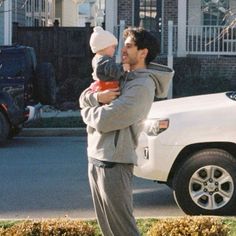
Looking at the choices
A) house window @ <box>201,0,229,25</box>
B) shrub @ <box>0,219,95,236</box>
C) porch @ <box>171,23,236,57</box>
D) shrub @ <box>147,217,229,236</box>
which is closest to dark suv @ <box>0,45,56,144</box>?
shrub @ <box>0,219,95,236</box>

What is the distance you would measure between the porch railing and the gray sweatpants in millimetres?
18252

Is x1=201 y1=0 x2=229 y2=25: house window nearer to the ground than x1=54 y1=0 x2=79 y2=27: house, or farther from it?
nearer to the ground

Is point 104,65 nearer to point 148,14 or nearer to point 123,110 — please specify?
point 123,110

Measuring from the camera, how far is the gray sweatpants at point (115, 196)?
4406mm

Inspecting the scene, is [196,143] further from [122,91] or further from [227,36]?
[227,36]

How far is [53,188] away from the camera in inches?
363

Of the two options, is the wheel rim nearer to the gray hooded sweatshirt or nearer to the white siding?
the gray hooded sweatshirt

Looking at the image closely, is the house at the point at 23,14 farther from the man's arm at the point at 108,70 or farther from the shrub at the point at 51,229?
the man's arm at the point at 108,70

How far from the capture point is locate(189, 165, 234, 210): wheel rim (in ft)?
23.8

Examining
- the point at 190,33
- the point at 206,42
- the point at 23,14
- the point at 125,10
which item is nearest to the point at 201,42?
the point at 206,42

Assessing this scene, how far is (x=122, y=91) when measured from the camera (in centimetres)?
440

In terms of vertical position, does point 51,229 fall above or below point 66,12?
below

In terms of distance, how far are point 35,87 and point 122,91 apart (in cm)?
978

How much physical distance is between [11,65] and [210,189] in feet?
24.3
